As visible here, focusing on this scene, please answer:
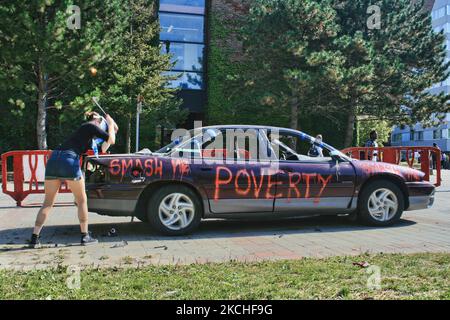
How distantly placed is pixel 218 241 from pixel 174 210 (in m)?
0.74

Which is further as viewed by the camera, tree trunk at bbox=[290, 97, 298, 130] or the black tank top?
tree trunk at bbox=[290, 97, 298, 130]

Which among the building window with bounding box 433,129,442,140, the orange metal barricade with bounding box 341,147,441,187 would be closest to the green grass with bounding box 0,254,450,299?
the orange metal barricade with bounding box 341,147,441,187

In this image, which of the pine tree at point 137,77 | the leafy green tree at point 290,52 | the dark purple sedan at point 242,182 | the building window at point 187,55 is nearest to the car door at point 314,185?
the dark purple sedan at point 242,182

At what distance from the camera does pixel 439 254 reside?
5.07 meters

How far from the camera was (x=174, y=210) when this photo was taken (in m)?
6.36

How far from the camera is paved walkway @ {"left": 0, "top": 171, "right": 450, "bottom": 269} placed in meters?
5.12

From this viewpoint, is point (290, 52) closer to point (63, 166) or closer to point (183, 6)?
point (183, 6)

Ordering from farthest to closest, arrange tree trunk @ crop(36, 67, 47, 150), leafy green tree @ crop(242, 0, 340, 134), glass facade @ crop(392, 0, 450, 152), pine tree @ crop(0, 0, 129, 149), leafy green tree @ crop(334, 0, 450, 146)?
glass facade @ crop(392, 0, 450, 152) < leafy green tree @ crop(334, 0, 450, 146) < leafy green tree @ crop(242, 0, 340, 134) < tree trunk @ crop(36, 67, 47, 150) < pine tree @ crop(0, 0, 129, 149)

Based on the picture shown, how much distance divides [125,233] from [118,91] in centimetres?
1386

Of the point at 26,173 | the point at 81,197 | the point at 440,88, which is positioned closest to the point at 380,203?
the point at 81,197

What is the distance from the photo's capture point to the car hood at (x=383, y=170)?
707 centimetres

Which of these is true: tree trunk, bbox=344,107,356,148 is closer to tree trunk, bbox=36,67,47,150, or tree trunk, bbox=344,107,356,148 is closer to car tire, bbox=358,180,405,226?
tree trunk, bbox=36,67,47,150

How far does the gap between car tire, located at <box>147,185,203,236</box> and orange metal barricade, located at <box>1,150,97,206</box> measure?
3.79 m

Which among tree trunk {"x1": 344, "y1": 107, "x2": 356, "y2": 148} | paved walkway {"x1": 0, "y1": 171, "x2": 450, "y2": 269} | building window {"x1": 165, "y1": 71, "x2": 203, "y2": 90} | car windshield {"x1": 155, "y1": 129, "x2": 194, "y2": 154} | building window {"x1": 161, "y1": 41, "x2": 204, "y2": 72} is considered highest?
building window {"x1": 161, "y1": 41, "x2": 204, "y2": 72}
